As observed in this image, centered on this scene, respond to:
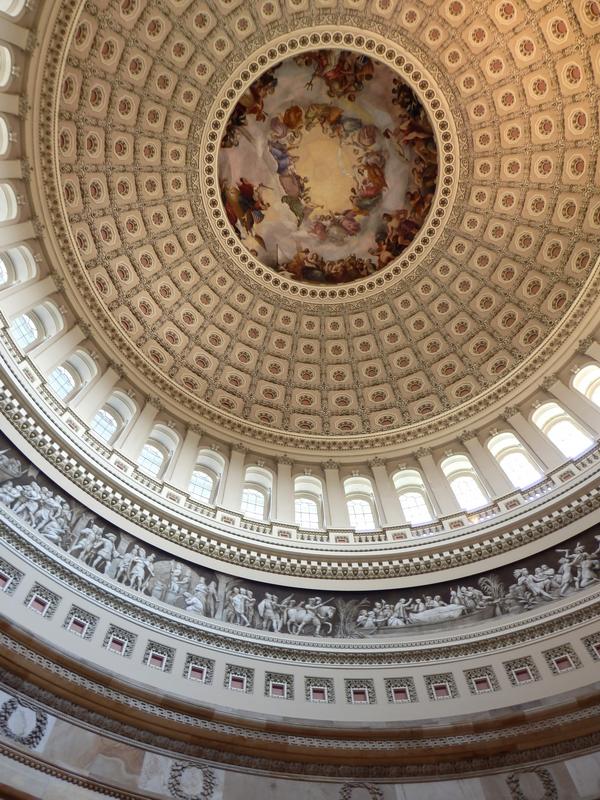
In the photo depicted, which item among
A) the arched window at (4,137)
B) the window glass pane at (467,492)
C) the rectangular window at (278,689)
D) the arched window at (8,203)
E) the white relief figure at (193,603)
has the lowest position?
the rectangular window at (278,689)

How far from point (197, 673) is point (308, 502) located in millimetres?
10782

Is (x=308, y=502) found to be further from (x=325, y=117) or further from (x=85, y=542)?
(x=325, y=117)

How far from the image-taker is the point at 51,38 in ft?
71.4

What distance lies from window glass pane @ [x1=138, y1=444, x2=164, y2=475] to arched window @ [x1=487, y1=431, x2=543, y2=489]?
45.7 feet

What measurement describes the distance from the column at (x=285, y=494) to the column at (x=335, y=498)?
156cm

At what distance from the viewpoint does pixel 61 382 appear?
918 inches

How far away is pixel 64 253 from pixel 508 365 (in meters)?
20.2

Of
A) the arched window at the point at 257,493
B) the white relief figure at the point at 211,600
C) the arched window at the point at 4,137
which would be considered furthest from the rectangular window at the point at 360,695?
the arched window at the point at 4,137

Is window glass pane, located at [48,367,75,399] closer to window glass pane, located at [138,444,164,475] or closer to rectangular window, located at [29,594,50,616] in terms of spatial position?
window glass pane, located at [138,444,164,475]

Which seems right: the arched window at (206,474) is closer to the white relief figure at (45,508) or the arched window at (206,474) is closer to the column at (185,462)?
the column at (185,462)

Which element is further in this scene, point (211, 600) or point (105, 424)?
point (105, 424)

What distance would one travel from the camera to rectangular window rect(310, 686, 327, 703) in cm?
1665

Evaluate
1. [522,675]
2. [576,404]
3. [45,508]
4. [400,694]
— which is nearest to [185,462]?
[45,508]

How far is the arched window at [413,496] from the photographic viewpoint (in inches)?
974
